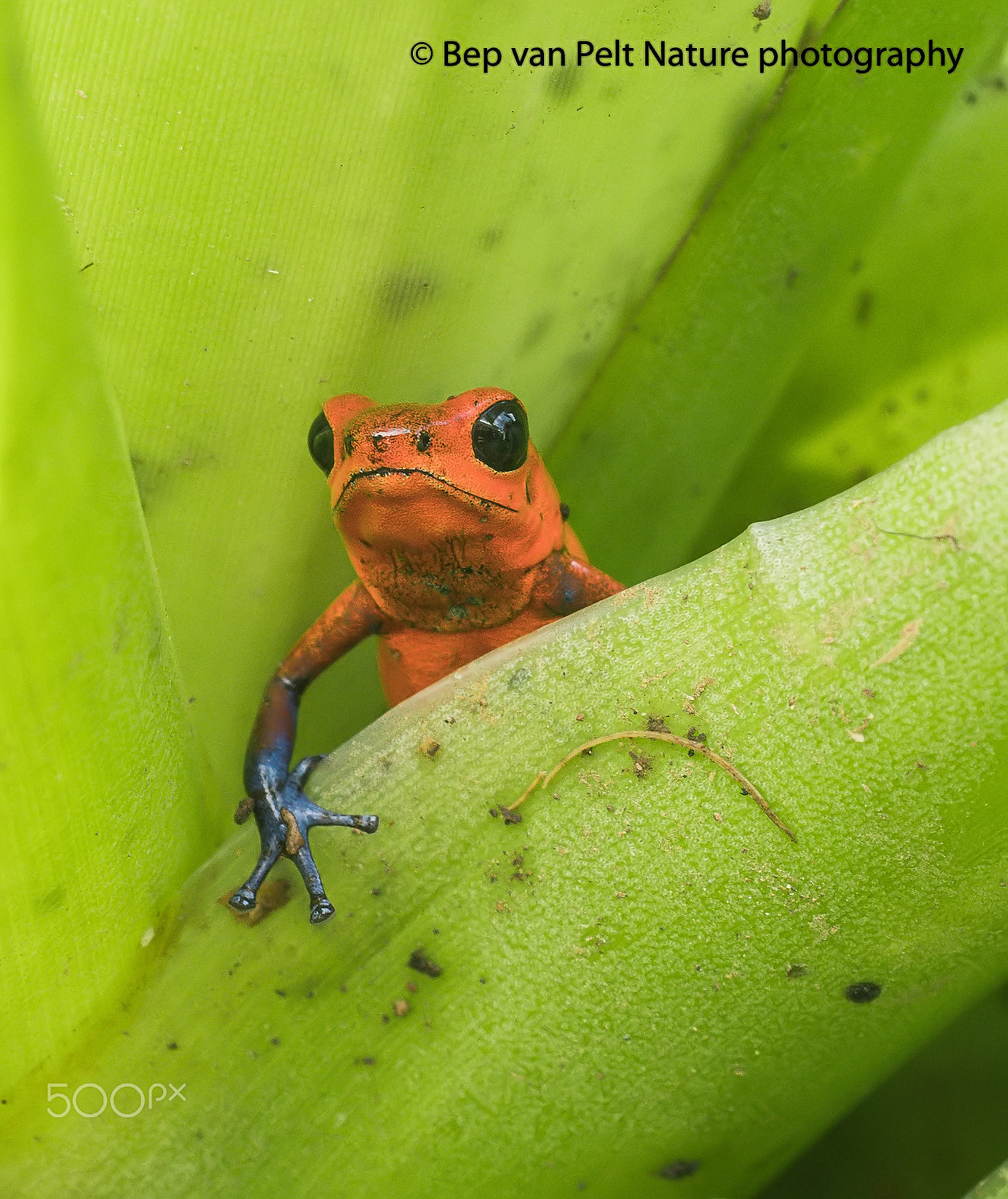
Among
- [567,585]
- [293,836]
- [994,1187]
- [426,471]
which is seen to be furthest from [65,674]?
[994,1187]

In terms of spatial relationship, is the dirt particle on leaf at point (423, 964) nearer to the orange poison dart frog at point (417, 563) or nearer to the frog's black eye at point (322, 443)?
the orange poison dart frog at point (417, 563)

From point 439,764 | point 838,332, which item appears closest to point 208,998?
point 439,764

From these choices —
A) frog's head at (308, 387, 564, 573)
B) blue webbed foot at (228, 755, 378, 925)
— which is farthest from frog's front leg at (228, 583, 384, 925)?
frog's head at (308, 387, 564, 573)

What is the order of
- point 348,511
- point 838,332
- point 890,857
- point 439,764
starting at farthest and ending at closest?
point 838,332, point 348,511, point 439,764, point 890,857

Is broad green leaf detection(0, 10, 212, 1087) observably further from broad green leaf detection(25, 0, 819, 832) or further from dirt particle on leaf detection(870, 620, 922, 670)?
dirt particle on leaf detection(870, 620, 922, 670)

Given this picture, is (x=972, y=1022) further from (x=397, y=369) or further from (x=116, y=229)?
(x=116, y=229)

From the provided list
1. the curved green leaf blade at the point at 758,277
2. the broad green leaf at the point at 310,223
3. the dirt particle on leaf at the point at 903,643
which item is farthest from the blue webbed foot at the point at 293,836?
the curved green leaf blade at the point at 758,277

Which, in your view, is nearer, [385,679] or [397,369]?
[397,369]
